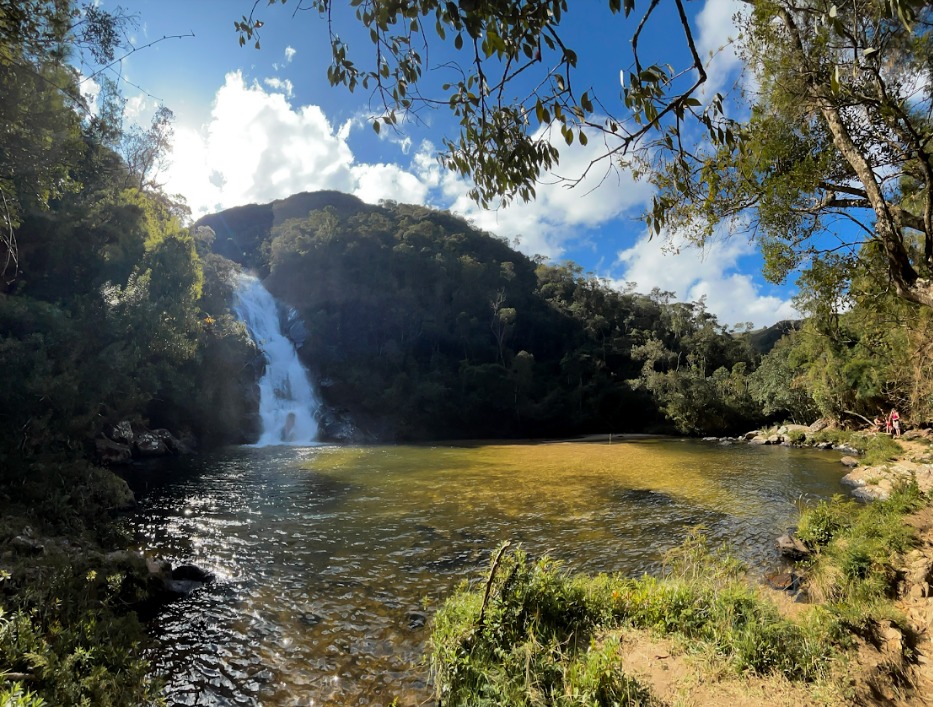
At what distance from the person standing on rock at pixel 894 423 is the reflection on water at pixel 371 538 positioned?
4.06m

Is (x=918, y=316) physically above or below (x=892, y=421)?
above

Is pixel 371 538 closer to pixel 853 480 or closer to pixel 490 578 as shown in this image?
pixel 490 578

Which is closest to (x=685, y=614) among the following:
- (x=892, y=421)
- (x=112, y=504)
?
(x=112, y=504)

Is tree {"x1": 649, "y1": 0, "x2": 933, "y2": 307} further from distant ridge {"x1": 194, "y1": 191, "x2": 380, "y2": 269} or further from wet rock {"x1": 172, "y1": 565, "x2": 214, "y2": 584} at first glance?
distant ridge {"x1": 194, "y1": 191, "x2": 380, "y2": 269}

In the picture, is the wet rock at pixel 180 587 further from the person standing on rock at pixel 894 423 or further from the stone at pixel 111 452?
the person standing on rock at pixel 894 423

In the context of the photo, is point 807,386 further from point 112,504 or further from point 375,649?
point 112,504

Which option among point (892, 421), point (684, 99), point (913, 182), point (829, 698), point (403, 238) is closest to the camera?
point (684, 99)

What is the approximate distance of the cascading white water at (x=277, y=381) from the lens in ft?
107

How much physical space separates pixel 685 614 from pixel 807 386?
29.0 meters

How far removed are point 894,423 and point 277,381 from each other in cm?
3656

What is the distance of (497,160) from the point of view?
9.91ft

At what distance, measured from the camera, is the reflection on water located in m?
4.71

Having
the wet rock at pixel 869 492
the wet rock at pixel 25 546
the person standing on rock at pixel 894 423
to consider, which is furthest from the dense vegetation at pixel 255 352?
the wet rock at pixel 869 492

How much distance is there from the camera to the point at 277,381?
3550 centimetres
